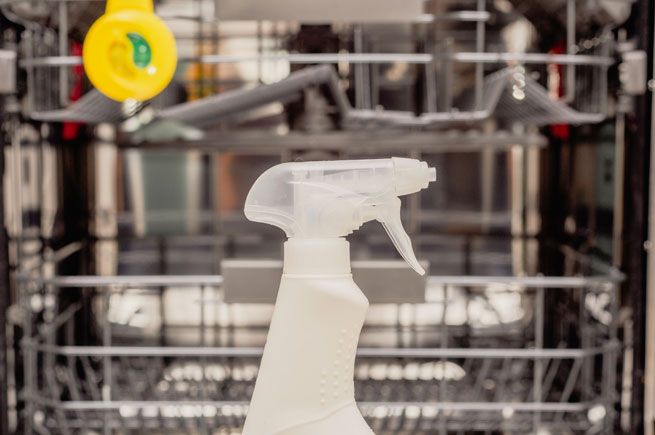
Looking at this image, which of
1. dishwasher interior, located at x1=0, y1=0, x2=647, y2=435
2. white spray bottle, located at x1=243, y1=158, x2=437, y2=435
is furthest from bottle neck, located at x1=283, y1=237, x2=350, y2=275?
dishwasher interior, located at x1=0, y1=0, x2=647, y2=435

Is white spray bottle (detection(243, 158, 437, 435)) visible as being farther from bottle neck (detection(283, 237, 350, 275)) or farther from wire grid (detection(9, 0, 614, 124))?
wire grid (detection(9, 0, 614, 124))

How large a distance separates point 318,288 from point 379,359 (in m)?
0.57

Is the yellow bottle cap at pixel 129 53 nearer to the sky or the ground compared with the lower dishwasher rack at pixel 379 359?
nearer to the sky

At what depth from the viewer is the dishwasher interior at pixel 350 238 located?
3.04ft

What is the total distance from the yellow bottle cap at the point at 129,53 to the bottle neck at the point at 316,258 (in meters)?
0.21

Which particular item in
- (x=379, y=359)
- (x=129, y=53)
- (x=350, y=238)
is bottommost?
(x=379, y=359)

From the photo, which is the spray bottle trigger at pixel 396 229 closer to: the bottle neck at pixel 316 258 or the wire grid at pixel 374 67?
the bottle neck at pixel 316 258

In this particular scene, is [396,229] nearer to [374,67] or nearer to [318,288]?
[318,288]

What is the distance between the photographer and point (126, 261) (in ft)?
3.97

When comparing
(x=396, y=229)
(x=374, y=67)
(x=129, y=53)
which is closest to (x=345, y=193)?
(x=396, y=229)

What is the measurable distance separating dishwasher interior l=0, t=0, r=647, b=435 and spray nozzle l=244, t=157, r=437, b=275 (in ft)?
0.77

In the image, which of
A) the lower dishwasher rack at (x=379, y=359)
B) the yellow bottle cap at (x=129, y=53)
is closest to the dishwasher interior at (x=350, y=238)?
the lower dishwasher rack at (x=379, y=359)

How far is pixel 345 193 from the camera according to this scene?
0.65 metres

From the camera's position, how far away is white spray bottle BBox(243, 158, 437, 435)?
2.05ft
